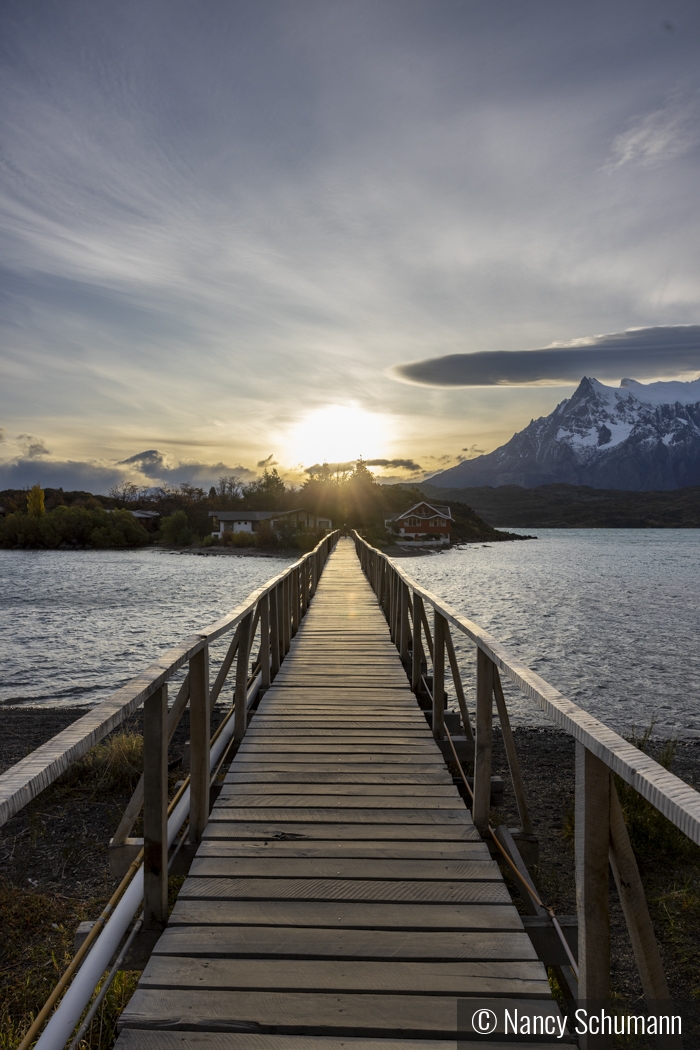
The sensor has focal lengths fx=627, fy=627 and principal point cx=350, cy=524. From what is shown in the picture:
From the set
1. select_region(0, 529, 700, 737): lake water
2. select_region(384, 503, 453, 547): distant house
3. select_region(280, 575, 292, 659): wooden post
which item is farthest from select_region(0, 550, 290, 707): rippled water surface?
select_region(384, 503, 453, 547): distant house

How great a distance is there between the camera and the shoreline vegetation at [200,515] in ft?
234

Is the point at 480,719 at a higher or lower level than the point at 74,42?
lower

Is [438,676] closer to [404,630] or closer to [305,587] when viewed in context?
[404,630]

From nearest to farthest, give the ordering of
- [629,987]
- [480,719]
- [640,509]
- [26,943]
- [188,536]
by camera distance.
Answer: [480,719], [629,987], [26,943], [188,536], [640,509]

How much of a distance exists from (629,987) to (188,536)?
77.2m

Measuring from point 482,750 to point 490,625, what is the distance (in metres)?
19.6

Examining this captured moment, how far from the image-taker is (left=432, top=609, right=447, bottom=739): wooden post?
449 cm

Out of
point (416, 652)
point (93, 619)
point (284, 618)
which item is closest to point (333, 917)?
point (416, 652)

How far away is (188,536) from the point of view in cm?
7800

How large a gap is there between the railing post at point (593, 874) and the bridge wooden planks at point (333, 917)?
35cm

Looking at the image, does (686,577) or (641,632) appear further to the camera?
(686,577)

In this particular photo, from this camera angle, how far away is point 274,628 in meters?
6.67

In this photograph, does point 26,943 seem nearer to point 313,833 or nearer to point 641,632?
point 313,833

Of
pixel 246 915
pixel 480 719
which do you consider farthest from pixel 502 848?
pixel 246 915
